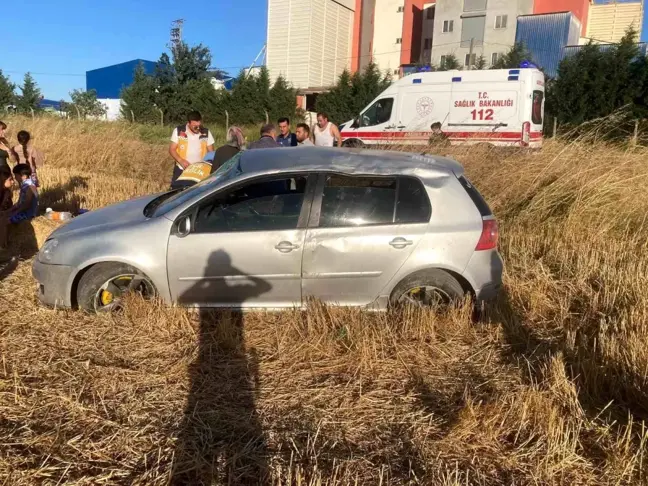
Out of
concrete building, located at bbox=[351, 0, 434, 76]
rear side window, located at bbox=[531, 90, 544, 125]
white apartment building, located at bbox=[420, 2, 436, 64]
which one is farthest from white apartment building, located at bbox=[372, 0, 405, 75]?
rear side window, located at bbox=[531, 90, 544, 125]

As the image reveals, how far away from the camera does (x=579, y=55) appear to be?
80.2 ft

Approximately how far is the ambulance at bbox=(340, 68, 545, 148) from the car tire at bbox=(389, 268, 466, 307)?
971 cm

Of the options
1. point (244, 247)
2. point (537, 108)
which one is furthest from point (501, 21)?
point (244, 247)

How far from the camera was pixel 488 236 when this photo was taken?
4.21 metres

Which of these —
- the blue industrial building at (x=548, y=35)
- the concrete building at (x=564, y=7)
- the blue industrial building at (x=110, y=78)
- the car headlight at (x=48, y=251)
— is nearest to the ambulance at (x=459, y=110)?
the car headlight at (x=48, y=251)

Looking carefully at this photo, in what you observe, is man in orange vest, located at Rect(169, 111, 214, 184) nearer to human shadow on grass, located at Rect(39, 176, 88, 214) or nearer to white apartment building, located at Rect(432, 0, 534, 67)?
human shadow on grass, located at Rect(39, 176, 88, 214)

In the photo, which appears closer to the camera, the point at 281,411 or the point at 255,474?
the point at 255,474

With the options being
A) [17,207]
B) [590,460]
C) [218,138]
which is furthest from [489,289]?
[218,138]

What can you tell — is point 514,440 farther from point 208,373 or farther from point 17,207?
point 17,207

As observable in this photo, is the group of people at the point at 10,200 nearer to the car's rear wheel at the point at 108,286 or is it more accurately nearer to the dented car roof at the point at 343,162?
the car's rear wheel at the point at 108,286

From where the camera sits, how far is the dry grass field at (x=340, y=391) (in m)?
2.47

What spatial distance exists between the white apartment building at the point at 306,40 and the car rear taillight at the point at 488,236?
41.1 metres

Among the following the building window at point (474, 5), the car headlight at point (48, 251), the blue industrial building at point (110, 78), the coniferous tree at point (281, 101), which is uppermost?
A: the building window at point (474, 5)

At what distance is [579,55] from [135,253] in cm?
2615
